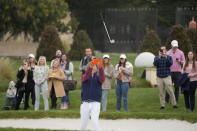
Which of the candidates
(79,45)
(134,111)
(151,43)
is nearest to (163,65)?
(134,111)

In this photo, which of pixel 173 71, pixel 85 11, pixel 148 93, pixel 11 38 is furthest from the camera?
pixel 85 11

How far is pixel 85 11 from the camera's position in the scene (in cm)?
4994

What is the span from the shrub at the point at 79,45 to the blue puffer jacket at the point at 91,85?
53.1 feet

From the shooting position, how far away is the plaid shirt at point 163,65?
57.1 feet

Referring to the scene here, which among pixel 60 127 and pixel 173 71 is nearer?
pixel 60 127

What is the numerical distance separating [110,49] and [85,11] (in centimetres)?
1958

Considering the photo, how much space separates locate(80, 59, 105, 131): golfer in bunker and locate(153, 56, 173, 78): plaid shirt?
4.76 meters

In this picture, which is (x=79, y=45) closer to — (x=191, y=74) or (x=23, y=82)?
(x=23, y=82)

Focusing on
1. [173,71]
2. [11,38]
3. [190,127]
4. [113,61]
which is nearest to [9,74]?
[113,61]

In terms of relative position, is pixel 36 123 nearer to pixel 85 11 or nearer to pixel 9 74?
pixel 9 74

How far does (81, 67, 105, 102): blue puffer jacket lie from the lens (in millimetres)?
12945

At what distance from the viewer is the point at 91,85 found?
42.7 feet

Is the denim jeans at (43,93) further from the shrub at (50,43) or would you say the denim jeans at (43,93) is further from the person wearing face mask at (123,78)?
the shrub at (50,43)

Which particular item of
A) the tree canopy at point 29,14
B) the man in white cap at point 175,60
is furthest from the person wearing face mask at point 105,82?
the tree canopy at point 29,14
